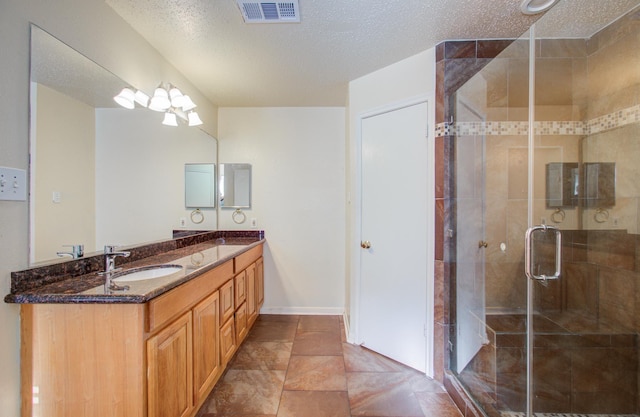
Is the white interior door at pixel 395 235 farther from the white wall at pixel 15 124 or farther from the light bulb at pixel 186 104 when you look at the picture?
the white wall at pixel 15 124

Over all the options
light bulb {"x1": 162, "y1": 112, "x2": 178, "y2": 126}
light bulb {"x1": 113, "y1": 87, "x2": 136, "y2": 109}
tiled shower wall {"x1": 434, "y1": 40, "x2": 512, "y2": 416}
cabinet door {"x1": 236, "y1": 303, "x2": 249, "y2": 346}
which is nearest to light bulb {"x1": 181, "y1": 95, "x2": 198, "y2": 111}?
light bulb {"x1": 162, "y1": 112, "x2": 178, "y2": 126}

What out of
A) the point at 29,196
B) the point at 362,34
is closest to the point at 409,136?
the point at 362,34

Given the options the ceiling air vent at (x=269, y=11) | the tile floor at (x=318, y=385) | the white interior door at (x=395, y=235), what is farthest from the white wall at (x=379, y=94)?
the ceiling air vent at (x=269, y=11)

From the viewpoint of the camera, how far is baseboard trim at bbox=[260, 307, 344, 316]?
9.36 ft

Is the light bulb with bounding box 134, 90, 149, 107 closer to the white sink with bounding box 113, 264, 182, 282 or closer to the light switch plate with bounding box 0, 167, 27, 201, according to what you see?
the light switch plate with bounding box 0, 167, 27, 201

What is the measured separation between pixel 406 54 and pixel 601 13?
110 cm

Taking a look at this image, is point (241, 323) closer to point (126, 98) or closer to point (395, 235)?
point (395, 235)

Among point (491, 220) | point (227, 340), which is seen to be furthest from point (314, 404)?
point (491, 220)

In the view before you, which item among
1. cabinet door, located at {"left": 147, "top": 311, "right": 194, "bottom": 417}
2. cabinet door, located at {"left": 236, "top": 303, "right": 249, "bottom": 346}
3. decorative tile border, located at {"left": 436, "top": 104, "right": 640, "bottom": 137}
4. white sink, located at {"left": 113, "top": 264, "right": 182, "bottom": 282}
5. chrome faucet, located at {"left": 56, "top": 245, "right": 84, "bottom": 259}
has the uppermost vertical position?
decorative tile border, located at {"left": 436, "top": 104, "right": 640, "bottom": 137}

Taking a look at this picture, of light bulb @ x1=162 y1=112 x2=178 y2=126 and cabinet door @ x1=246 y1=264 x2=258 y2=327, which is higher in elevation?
light bulb @ x1=162 y1=112 x2=178 y2=126

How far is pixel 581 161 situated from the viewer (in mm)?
1676

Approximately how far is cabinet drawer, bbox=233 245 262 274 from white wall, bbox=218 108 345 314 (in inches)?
10.1

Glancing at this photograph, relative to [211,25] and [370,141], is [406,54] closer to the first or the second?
[370,141]

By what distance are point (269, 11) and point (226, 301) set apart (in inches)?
76.2
